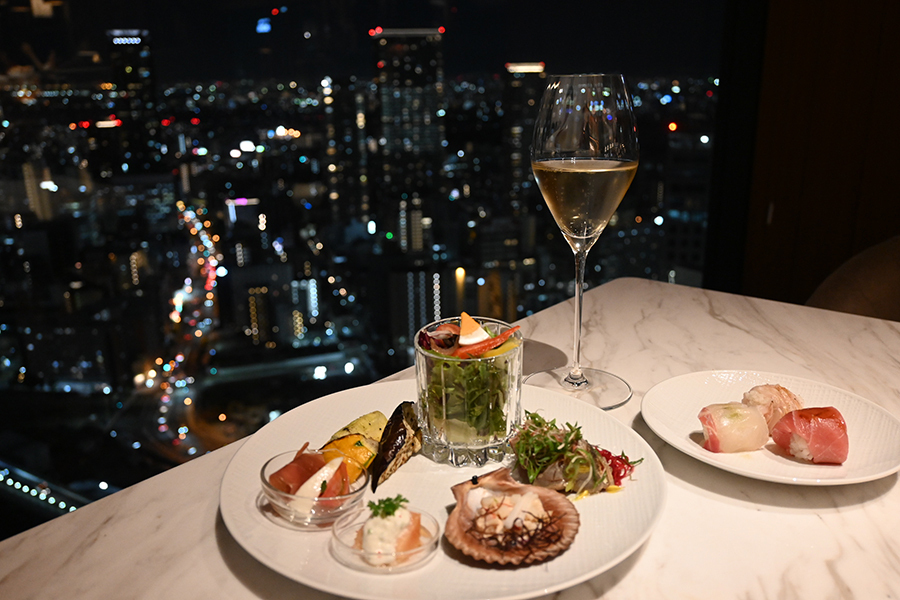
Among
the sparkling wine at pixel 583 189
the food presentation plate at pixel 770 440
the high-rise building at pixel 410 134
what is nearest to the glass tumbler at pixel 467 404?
the food presentation plate at pixel 770 440

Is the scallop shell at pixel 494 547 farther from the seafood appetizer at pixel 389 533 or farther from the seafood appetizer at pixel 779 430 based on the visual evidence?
the seafood appetizer at pixel 779 430

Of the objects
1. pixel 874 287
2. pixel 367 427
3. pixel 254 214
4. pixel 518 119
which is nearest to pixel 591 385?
pixel 367 427

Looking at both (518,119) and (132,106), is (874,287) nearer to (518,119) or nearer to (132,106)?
(518,119)

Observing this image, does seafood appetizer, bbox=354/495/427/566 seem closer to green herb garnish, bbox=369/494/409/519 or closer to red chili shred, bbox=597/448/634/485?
green herb garnish, bbox=369/494/409/519

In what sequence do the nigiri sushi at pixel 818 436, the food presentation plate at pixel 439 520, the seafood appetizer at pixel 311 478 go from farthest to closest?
the nigiri sushi at pixel 818 436 → the seafood appetizer at pixel 311 478 → the food presentation plate at pixel 439 520

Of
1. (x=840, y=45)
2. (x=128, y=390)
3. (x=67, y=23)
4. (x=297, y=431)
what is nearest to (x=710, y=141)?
(x=840, y=45)

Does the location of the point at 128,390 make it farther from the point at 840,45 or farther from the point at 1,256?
the point at 840,45
